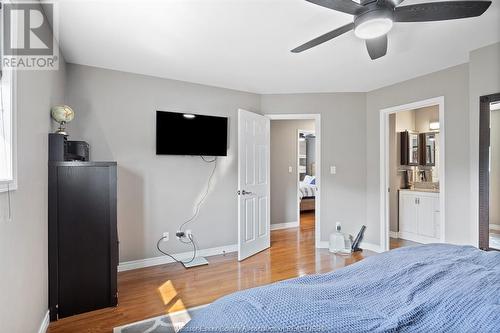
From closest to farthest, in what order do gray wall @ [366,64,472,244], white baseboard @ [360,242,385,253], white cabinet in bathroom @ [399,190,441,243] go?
gray wall @ [366,64,472,244] → white baseboard @ [360,242,385,253] → white cabinet in bathroom @ [399,190,441,243]

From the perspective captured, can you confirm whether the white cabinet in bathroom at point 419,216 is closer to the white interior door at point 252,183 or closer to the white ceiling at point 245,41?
the white ceiling at point 245,41

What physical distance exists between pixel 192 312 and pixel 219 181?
6.19ft

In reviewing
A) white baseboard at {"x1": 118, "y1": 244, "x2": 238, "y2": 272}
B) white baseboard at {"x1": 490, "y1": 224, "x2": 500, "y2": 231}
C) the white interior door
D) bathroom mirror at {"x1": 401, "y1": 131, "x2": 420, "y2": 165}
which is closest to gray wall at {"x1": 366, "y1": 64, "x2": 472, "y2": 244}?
white baseboard at {"x1": 490, "y1": 224, "x2": 500, "y2": 231}

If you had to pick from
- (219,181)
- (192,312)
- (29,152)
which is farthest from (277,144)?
(29,152)

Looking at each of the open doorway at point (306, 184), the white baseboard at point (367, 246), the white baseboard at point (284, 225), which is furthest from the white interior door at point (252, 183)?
the white baseboard at point (284, 225)

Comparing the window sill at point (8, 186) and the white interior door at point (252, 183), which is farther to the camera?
the white interior door at point (252, 183)

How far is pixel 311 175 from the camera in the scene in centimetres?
870

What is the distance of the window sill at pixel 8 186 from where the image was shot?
1.32 metres

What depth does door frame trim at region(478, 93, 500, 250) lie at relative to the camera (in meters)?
2.59

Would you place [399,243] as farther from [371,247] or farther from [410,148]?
[410,148]

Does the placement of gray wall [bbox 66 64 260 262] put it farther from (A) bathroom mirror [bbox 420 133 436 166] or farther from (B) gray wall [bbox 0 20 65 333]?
(A) bathroom mirror [bbox 420 133 436 166]

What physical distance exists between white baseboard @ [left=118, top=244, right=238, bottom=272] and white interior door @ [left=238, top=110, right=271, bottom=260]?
0.38 metres

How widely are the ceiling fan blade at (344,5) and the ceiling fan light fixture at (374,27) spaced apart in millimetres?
84

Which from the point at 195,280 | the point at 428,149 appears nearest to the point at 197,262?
the point at 195,280
